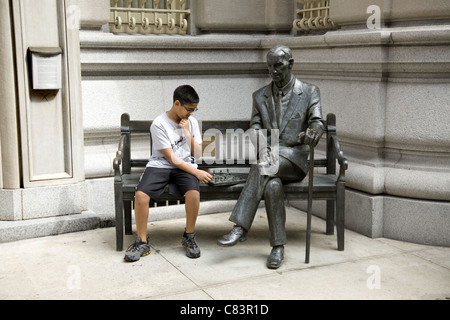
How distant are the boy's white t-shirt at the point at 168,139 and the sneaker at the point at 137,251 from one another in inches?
27.5

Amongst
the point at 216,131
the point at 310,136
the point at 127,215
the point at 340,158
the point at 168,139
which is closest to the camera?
the point at 310,136

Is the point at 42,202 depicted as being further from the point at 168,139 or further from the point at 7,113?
the point at 168,139

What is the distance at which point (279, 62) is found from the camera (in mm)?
4957

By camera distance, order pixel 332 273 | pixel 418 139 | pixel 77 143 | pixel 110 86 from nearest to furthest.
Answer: pixel 332 273, pixel 418 139, pixel 77 143, pixel 110 86

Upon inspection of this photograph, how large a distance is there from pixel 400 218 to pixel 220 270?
192cm

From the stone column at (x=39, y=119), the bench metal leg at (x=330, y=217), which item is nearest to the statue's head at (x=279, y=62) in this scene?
the bench metal leg at (x=330, y=217)

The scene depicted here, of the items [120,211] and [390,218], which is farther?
[390,218]

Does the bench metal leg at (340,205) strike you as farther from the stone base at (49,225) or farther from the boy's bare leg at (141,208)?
the stone base at (49,225)

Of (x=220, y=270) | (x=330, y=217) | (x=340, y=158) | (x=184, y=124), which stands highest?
(x=184, y=124)

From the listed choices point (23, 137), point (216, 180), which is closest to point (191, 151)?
point (216, 180)

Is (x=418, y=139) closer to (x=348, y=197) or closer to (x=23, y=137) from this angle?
(x=348, y=197)

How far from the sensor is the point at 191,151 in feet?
17.0

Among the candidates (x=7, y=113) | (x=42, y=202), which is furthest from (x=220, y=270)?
(x=7, y=113)

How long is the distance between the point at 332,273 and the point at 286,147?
1.19 meters
